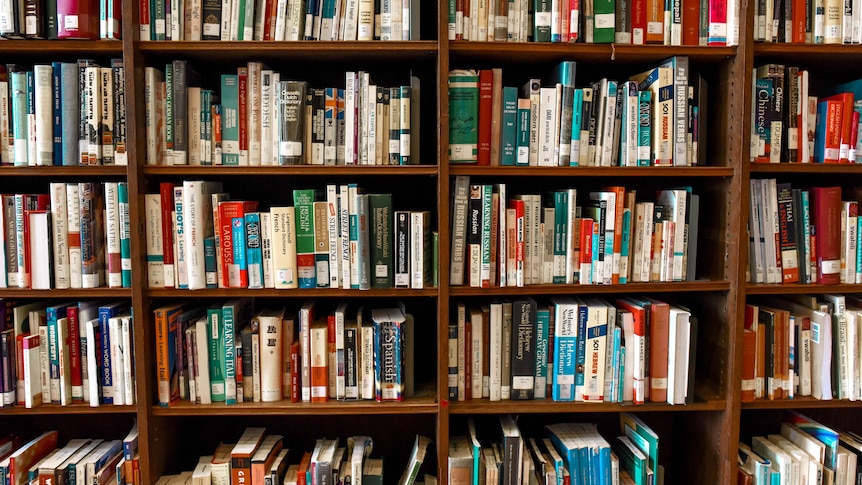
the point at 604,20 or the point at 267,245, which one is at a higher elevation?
the point at 604,20

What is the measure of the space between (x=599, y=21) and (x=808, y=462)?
1448mm

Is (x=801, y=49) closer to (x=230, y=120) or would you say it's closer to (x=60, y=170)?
(x=230, y=120)

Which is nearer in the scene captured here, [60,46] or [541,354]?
[60,46]

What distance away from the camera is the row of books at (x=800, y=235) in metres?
1.73

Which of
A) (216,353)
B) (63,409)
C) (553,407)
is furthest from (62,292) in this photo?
(553,407)

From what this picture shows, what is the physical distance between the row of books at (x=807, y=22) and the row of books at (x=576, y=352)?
86 centimetres

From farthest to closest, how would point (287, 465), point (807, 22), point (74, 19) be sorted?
point (287, 465) < point (807, 22) < point (74, 19)

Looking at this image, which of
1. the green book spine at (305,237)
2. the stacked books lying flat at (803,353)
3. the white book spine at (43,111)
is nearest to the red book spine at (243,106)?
the green book spine at (305,237)

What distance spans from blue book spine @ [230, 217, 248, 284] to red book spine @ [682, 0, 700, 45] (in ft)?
4.62

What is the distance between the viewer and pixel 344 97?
1687mm

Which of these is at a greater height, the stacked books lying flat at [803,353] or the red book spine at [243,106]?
the red book spine at [243,106]

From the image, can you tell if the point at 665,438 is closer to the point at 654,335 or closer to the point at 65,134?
the point at 654,335

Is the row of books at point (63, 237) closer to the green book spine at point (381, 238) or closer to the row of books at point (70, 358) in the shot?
the row of books at point (70, 358)

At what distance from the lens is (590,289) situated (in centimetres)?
171
